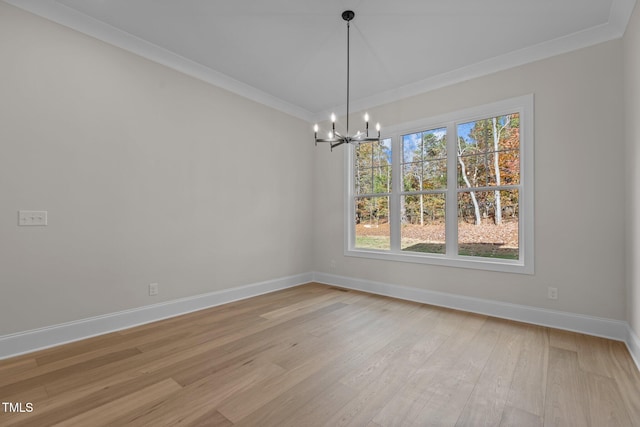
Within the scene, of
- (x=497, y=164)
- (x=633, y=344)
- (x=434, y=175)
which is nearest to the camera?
(x=633, y=344)

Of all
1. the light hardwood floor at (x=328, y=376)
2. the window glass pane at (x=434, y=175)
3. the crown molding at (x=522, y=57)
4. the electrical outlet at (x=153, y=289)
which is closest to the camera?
the light hardwood floor at (x=328, y=376)

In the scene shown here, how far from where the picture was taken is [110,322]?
2830mm

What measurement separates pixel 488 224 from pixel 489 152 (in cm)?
88

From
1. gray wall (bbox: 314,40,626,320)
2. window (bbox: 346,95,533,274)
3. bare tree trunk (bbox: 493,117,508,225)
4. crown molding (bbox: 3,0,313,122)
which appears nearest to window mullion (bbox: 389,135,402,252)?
window (bbox: 346,95,533,274)

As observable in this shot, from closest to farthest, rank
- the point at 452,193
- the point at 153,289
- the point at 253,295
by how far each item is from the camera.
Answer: the point at 153,289 < the point at 452,193 < the point at 253,295

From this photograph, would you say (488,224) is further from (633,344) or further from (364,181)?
(364,181)

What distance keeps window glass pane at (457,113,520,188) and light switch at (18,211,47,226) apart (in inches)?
172

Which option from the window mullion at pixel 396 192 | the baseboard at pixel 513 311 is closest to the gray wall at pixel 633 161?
the baseboard at pixel 513 311

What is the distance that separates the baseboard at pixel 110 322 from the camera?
7.75ft

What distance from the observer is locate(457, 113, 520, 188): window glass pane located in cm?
340

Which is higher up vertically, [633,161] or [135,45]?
[135,45]

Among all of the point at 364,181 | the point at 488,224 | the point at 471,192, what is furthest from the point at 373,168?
the point at 488,224

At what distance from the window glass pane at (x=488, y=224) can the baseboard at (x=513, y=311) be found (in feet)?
1.91

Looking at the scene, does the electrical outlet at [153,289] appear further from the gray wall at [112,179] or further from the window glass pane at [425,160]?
the window glass pane at [425,160]
